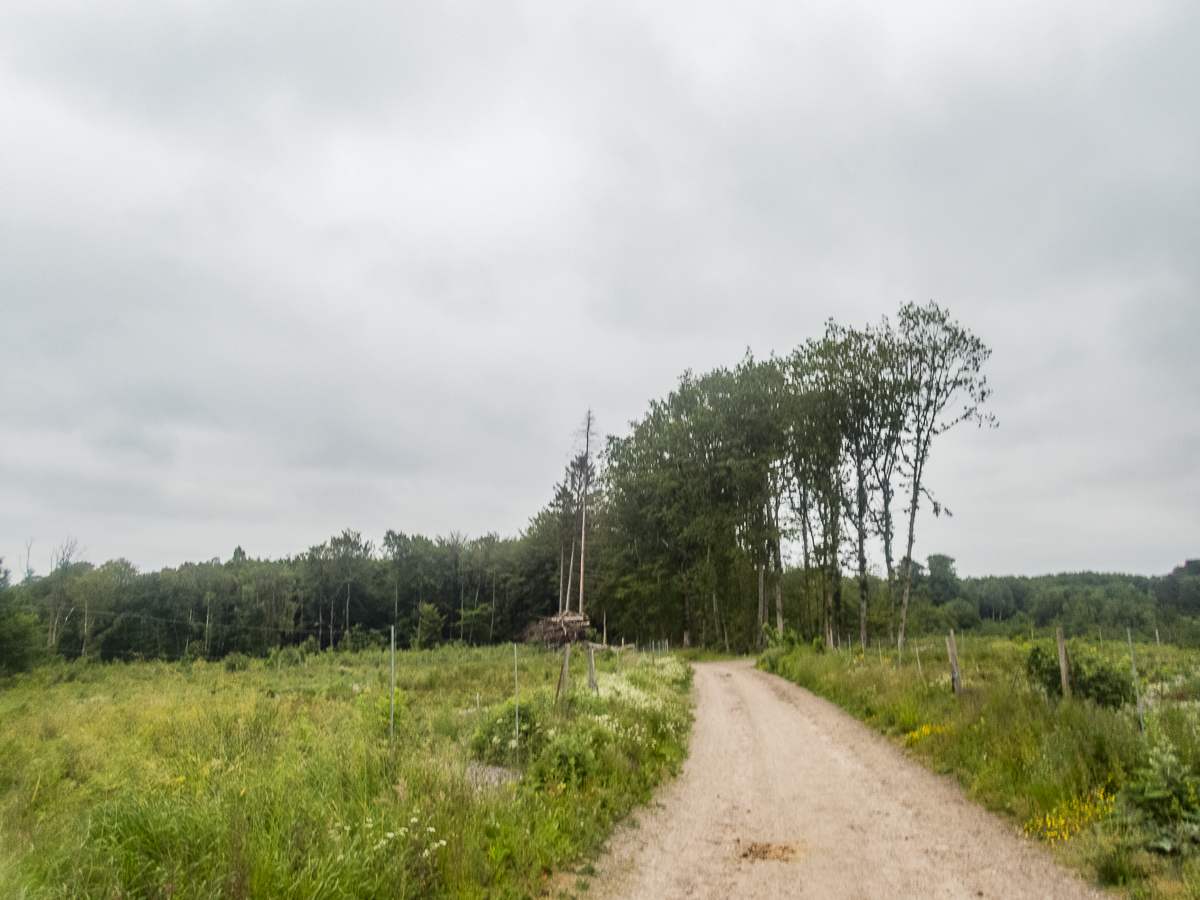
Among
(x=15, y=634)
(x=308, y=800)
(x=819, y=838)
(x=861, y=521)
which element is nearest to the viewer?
(x=308, y=800)

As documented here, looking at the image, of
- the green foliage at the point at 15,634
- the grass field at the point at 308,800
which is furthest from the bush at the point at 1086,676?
the green foliage at the point at 15,634

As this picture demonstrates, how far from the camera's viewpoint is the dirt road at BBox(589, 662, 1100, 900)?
20.2 feet

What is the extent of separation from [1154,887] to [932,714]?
733cm

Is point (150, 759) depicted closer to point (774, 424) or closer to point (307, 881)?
point (307, 881)

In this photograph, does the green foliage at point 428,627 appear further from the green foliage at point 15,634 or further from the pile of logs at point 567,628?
the green foliage at point 15,634

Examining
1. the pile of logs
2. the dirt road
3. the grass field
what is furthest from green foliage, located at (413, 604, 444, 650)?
the dirt road

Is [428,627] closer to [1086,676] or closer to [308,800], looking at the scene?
[1086,676]

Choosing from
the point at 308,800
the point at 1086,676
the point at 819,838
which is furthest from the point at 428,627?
the point at 308,800

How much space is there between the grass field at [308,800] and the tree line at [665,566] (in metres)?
21.1

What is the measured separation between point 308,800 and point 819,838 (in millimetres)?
5409

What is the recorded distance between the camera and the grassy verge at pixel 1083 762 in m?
6.02

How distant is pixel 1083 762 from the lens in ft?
25.4

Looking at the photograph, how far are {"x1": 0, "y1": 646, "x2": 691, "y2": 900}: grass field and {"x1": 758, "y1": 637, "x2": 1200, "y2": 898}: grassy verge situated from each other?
14.9 feet

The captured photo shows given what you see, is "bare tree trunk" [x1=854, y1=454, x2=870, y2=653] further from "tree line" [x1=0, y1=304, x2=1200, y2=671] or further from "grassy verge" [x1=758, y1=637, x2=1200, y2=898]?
"grassy verge" [x1=758, y1=637, x2=1200, y2=898]
